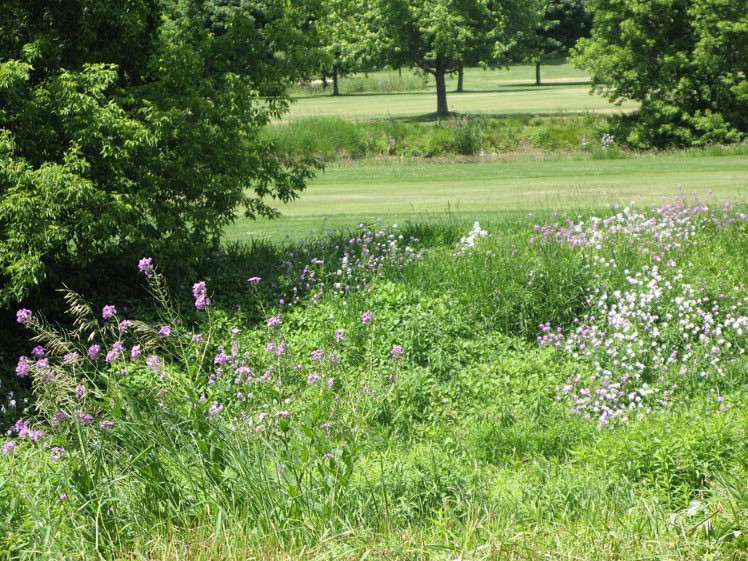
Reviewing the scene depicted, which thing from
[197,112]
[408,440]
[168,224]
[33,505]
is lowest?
[408,440]

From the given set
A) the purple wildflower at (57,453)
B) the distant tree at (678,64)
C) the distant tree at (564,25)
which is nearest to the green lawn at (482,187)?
the distant tree at (678,64)

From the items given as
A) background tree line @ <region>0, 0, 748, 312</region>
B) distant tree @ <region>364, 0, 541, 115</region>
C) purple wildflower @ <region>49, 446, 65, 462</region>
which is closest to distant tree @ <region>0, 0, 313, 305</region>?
background tree line @ <region>0, 0, 748, 312</region>

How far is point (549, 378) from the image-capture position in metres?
8.09

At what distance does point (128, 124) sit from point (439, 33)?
29785 mm

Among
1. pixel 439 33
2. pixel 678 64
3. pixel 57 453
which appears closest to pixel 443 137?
pixel 678 64

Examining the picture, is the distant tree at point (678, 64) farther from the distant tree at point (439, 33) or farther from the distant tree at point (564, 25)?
the distant tree at point (564, 25)

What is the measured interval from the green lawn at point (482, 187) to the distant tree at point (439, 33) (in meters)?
10.9

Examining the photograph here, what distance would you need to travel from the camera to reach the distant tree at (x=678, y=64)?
2806 centimetres

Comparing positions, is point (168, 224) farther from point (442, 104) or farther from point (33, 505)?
point (442, 104)

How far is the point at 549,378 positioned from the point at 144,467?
4.21m

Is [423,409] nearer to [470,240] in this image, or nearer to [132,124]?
[470,240]

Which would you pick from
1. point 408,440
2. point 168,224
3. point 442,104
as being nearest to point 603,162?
point 442,104

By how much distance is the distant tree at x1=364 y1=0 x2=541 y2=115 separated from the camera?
37.5 meters

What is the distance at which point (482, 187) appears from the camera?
20.7m
